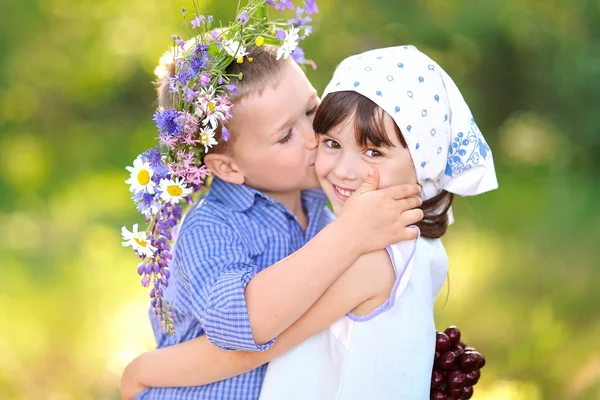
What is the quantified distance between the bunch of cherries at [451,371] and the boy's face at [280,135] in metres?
0.56

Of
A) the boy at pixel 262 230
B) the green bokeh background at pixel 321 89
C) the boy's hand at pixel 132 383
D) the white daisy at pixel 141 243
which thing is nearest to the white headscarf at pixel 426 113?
the boy at pixel 262 230

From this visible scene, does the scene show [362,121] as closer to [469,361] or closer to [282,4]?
[282,4]

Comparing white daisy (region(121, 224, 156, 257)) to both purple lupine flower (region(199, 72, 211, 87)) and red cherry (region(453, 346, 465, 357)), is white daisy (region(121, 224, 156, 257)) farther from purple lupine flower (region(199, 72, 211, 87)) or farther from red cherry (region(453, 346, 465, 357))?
red cherry (region(453, 346, 465, 357))

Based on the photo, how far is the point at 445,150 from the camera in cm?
194

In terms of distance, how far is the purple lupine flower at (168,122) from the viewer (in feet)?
6.36

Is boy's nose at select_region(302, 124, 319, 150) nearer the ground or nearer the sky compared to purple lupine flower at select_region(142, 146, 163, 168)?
nearer the ground

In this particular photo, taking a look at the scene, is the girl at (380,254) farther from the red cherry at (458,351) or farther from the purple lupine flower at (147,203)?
the purple lupine flower at (147,203)

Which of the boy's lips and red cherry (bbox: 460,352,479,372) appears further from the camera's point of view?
red cherry (bbox: 460,352,479,372)

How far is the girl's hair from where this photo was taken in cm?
186

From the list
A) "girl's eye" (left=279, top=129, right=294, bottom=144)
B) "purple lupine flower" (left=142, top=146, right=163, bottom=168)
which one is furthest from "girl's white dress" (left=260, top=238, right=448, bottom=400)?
"purple lupine flower" (left=142, top=146, right=163, bottom=168)

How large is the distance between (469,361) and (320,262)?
56cm

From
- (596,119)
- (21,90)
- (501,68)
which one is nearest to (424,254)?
(596,119)

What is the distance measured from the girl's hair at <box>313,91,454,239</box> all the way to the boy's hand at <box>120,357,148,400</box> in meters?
0.83

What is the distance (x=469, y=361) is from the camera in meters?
2.09
